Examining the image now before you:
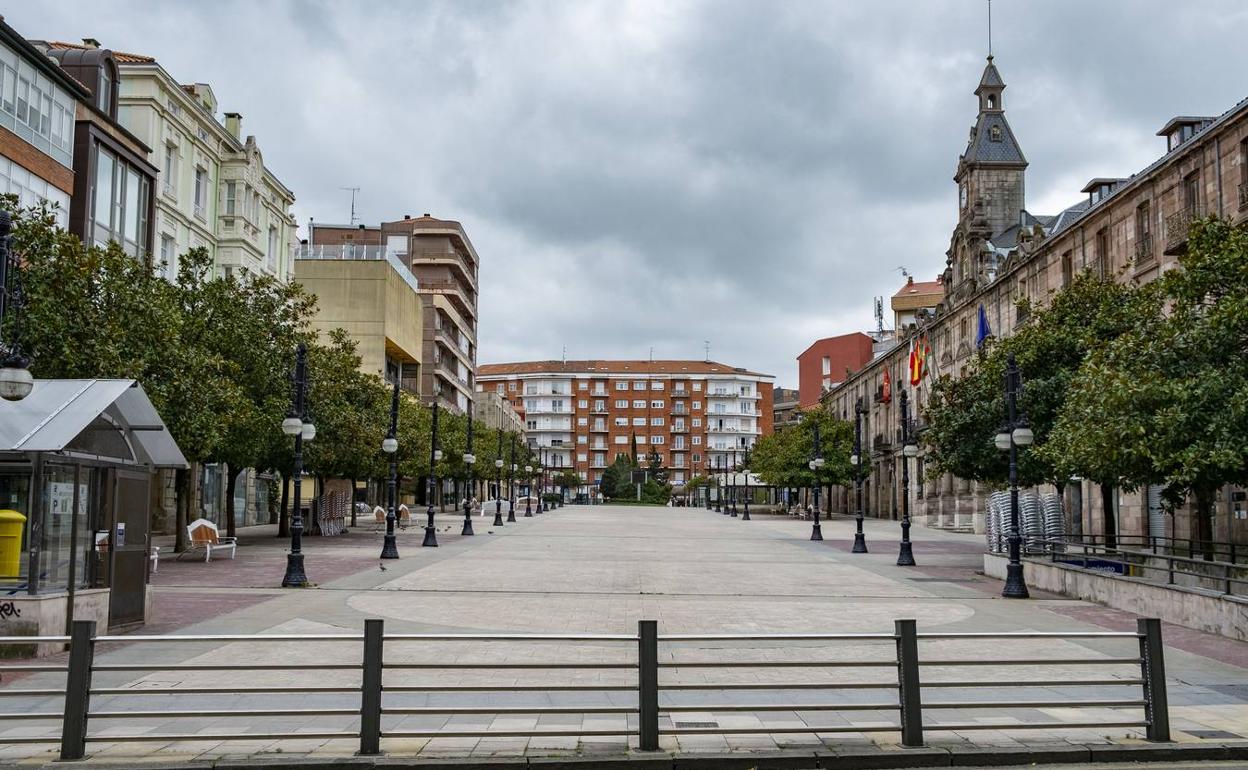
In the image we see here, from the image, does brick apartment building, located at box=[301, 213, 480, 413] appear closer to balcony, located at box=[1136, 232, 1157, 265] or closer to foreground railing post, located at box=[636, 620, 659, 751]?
balcony, located at box=[1136, 232, 1157, 265]

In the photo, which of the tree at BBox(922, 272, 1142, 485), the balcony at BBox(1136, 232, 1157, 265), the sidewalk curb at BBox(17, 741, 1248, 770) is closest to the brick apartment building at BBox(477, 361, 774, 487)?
the balcony at BBox(1136, 232, 1157, 265)

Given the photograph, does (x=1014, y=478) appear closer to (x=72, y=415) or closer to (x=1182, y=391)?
(x=1182, y=391)

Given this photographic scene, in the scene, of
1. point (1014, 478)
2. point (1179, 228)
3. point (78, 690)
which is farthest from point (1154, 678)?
point (1179, 228)

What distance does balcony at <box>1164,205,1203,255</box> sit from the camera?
29983 millimetres

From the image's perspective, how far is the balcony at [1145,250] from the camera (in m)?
32.6

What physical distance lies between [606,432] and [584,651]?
136928 mm

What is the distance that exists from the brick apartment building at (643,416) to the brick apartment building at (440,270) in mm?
51553

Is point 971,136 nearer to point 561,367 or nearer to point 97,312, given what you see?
point 97,312

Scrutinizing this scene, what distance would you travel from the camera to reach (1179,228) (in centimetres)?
3030

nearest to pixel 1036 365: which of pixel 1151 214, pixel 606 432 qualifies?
pixel 1151 214

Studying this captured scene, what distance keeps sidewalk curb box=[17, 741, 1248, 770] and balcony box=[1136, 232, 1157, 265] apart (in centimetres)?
2798

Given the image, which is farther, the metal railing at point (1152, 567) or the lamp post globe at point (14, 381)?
the metal railing at point (1152, 567)

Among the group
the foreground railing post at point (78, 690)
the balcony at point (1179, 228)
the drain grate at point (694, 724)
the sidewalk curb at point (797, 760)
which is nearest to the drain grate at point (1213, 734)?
the sidewalk curb at point (797, 760)

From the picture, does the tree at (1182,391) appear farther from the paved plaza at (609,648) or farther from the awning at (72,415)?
the awning at (72,415)
